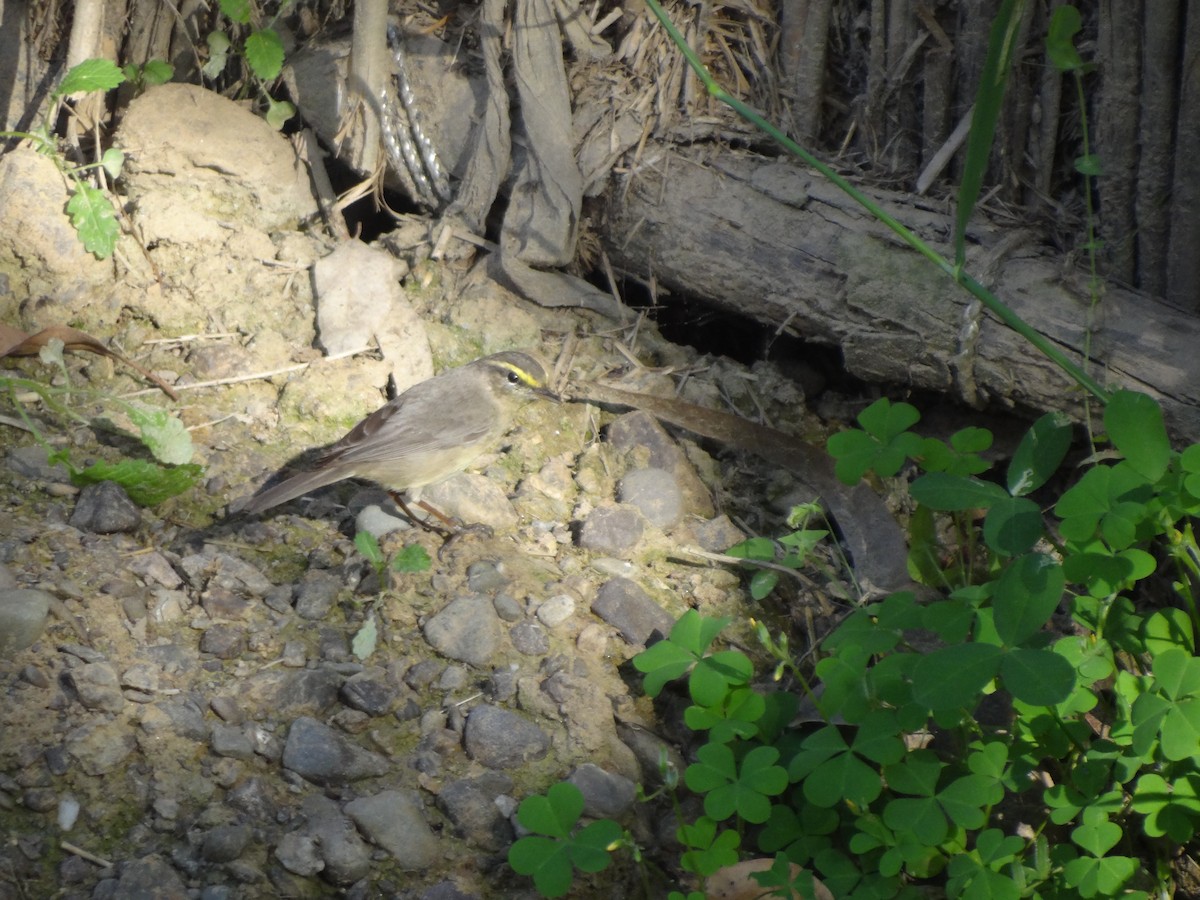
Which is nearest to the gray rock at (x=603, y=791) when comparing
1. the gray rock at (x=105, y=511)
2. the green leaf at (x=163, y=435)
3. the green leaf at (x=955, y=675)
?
the green leaf at (x=955, y=675)

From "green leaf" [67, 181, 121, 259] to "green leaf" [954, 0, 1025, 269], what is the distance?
373 centimetres

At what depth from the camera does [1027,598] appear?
3225mm

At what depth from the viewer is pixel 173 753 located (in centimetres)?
350

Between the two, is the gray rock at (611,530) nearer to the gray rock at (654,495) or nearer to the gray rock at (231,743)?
the gray rock at (654,495)

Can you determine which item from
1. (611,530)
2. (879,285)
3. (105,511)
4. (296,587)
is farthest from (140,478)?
(879,285)

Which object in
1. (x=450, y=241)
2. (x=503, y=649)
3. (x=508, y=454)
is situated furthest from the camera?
(x=450, y=241)

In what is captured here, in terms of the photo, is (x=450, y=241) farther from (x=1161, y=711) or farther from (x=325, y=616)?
(x=1161, y=711)

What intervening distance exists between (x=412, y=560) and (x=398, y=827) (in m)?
1.03

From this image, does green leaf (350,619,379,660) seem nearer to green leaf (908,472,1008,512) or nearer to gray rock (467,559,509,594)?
gray rock (467,559,509,594)

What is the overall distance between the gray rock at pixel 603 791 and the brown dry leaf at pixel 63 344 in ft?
8.16

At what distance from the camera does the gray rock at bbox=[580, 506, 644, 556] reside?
477 cm

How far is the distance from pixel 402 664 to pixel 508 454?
1462 millimetres

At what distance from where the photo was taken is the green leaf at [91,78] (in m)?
5.14

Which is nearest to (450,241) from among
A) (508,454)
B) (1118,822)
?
(508,454)
